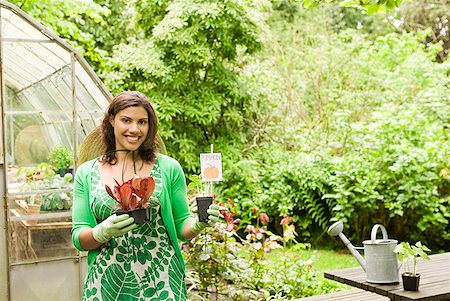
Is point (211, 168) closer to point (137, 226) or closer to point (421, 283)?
point (137, 226)

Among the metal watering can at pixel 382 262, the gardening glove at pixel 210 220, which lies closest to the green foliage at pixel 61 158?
the metal watering can at pixel 382 262

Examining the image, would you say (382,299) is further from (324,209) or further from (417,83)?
(417,83)

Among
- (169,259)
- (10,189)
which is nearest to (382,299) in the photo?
(169,259)

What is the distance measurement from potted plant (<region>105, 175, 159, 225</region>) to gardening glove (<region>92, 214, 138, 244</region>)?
0.03 m

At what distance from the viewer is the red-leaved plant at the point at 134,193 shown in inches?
74.0

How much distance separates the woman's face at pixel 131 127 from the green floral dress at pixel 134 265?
0.59ft

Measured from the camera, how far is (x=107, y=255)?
1998 mm

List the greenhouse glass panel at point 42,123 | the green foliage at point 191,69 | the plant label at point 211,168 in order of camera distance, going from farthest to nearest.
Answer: the green foliage at point 191,69 → the greenhouse glass panel at point 42,123 → the plant label at point 211,168

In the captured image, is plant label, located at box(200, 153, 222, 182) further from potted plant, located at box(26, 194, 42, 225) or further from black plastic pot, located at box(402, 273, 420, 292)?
potted plant, located at box(26, 194, 42, 225)

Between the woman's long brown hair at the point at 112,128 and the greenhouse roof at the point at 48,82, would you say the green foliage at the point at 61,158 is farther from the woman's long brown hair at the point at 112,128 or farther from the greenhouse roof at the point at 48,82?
the woman's long brown hair at the point at 112,128

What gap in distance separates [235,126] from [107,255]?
18.5 feet

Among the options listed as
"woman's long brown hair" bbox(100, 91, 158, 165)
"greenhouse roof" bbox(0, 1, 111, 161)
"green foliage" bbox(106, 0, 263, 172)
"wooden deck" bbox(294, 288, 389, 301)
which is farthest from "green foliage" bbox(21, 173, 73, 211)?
"green foliage" bbox(106, 0, 263, 172)

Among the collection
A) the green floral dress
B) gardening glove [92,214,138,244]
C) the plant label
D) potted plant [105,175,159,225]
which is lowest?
the green floral dress

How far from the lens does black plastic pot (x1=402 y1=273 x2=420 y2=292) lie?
3.02 m
